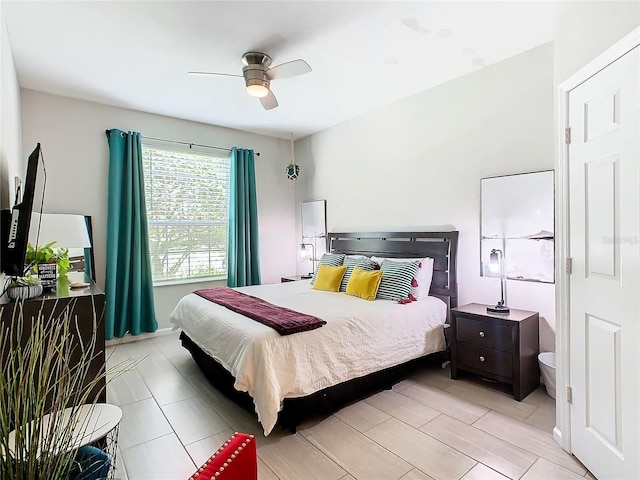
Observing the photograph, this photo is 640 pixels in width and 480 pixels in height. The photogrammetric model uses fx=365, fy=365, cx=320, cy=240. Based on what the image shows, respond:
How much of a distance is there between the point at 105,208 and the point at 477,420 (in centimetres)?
424

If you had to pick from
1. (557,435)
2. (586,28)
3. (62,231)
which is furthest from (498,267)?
(62,231)

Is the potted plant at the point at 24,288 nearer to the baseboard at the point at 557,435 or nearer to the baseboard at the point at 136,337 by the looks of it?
the baseboard at the point at 136,337

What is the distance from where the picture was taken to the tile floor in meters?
1.99

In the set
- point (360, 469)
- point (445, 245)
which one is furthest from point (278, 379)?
point (445, 245)

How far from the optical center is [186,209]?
4805 millimetres

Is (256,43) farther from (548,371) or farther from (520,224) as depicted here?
(548,371)

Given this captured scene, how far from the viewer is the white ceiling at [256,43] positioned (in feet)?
7.95

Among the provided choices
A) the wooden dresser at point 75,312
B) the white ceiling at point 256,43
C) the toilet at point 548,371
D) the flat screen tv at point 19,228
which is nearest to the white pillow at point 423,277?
the toilet at point 548,371

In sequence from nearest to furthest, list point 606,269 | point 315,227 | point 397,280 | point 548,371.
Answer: point 606,269, point 548,371, point 397,280, point 315,227

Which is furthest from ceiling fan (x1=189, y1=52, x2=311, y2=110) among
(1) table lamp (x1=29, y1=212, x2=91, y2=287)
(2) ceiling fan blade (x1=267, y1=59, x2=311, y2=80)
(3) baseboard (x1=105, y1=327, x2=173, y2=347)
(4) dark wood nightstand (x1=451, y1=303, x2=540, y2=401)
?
(3) baseboard (x1=105, y1=327, x2=173, y2=347)

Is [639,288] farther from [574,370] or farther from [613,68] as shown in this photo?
[613,68]

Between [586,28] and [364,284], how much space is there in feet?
7.82

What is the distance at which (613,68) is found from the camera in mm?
1764

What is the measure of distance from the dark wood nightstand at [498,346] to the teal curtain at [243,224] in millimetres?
2935
